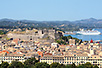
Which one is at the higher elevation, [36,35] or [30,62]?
[30,62]

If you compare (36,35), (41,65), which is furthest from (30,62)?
(36,35)

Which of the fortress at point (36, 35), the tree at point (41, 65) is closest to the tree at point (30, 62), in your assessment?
the tree at point (41, 65)

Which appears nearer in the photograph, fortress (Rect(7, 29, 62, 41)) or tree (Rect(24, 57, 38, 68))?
tree (Rect(24, 57, 38, 68))

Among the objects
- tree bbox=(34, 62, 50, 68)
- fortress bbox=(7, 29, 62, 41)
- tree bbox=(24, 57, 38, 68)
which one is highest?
tree bbox=(34, 62, 50, 68)

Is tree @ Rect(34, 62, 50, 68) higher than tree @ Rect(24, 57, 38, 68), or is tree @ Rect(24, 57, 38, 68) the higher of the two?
tree @ Rect(34, 62, 50, 68)

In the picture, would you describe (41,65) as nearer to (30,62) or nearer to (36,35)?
(30,62)

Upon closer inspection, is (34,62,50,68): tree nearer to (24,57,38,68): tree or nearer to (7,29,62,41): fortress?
(24,57,38,68): tree

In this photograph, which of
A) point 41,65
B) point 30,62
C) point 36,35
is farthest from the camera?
point 36,35

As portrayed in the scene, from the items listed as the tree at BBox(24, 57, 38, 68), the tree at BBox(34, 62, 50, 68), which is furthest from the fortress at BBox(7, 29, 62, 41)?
the tree at BBox(34, 62, 50, 68)

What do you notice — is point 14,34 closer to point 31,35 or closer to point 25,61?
point 31,35

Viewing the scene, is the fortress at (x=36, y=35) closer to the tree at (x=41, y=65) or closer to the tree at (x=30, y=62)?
the tree at (x=30, y=62)

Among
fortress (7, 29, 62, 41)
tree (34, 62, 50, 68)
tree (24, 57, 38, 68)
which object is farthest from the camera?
fortress (7, 29, 62, 41)
